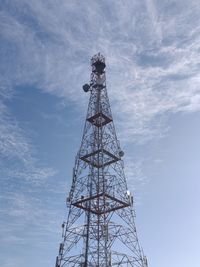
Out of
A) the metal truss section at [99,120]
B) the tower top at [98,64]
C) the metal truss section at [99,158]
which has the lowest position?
the metal truss section at [99,158]

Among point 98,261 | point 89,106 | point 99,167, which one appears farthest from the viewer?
point 89,106

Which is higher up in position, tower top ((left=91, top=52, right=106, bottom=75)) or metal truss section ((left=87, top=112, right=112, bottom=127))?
tower top ((left=91, top=52, right=106, bottom=75))

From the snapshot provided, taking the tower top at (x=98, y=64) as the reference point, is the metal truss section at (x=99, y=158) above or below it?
below

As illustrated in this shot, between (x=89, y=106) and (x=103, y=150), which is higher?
(x=89, y=106)

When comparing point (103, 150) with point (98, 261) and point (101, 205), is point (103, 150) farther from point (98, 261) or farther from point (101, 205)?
point (98, 261)

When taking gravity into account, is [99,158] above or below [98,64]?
below

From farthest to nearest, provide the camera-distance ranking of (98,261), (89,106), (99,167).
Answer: (89,106) → (99,167) → (98,261)

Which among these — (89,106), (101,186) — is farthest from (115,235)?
(89,106)

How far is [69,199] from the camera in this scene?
46688 mm

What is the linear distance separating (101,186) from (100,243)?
723 centimetres

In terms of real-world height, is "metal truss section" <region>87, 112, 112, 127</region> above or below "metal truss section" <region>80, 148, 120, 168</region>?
above

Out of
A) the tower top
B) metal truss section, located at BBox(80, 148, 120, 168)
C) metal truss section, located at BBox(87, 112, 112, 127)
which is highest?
the tower top

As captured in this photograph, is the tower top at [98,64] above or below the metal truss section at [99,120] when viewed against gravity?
above

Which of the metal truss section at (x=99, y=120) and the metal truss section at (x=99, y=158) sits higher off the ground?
the metal truss section at (x=99, y=120)
